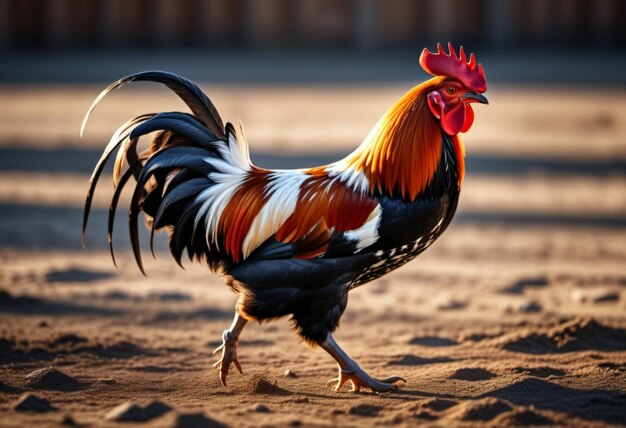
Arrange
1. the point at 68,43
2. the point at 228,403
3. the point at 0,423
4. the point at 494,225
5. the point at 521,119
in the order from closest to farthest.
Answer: the point at 0,423, the point at 228,403, the point at 494,225, the point at 521,119, the point at 68,43

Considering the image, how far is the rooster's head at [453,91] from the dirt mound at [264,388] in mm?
1873

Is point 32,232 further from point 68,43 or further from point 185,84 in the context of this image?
point 68,43

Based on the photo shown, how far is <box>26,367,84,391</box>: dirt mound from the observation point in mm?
6016

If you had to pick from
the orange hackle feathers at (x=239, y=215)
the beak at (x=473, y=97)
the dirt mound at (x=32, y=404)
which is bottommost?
the dirt mound at (x=32, y=404)

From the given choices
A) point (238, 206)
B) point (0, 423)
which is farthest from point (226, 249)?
point (0, 423)

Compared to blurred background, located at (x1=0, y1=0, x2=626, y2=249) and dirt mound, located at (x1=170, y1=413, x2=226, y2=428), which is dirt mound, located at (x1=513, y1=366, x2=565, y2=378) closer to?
dirt mound, located at (x1=170, y1=413, x2=226, y2=428)

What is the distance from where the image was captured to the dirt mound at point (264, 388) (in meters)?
5.92

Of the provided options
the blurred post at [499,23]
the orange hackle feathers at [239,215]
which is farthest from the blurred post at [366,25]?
the orange hackle feathers at [239,215]

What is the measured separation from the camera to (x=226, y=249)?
595 centimetres

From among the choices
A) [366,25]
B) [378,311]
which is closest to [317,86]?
[366,25]

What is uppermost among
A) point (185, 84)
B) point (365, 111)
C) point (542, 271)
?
point (185, 84)

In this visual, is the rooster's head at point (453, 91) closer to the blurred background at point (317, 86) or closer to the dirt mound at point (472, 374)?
the dirt mound at point (472, 374)

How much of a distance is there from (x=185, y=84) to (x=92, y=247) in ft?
15.2

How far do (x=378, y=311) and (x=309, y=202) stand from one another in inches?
108
